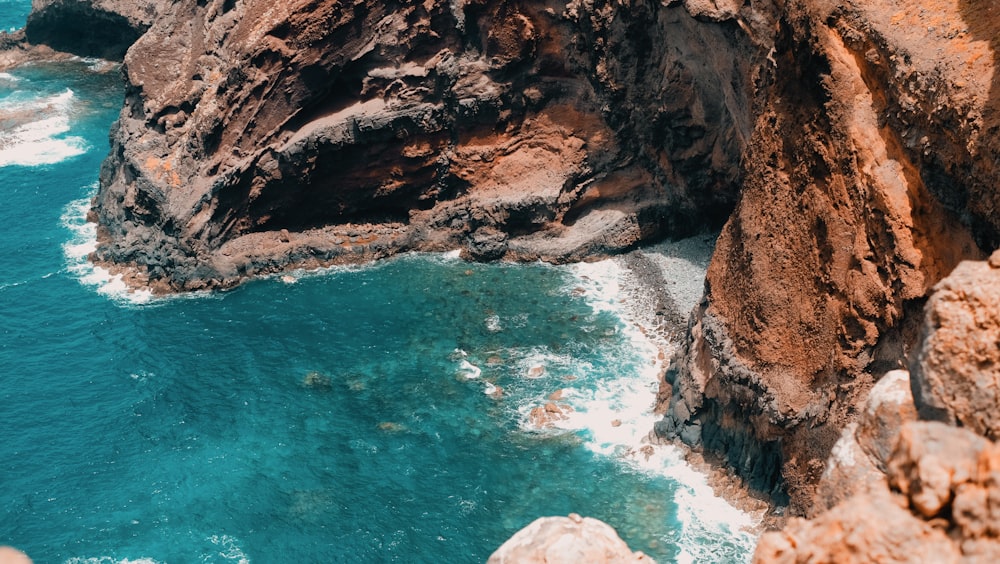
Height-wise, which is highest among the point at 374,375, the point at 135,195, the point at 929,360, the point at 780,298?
the point at 929,360

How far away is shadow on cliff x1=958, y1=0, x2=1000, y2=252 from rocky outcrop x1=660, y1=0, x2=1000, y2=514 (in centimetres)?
7

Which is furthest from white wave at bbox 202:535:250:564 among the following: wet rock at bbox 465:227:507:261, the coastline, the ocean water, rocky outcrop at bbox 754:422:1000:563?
rocky outcrop at bbox 754:422:1000:563

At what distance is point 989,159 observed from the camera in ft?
103

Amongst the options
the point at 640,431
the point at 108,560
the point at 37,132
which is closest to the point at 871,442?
the point at 640,431

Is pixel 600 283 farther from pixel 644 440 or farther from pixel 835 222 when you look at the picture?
pixel 835 222

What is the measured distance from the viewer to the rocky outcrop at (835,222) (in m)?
33.7

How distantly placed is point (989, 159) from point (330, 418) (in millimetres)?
33642

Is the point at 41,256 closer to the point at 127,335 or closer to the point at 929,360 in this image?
the point at 127,335

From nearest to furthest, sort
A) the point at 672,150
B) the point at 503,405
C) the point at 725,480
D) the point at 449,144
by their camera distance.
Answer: the point at 725,480, the point at 503,405, the point at 672,150, the point at 449,144

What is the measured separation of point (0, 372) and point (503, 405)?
29.4m

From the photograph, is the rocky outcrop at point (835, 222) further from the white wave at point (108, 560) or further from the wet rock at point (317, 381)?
the white wave at point (108, 560)

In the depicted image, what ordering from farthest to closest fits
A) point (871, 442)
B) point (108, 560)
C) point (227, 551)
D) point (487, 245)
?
point (487, 245), point (227, 551), point (108, 560), point (871, 442)

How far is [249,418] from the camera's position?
5162 centimetres

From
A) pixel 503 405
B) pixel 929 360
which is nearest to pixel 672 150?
pixel 503 405
